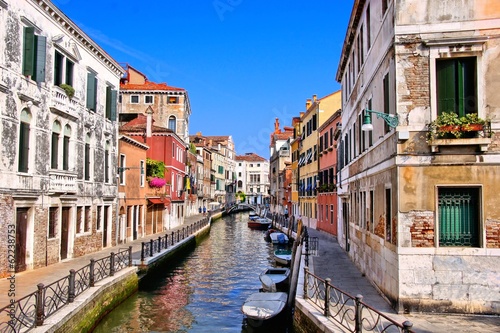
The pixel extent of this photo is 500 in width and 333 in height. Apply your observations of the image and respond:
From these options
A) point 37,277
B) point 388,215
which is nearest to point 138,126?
point 37,277

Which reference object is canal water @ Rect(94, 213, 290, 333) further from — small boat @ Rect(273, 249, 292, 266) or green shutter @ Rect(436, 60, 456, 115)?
green shutter @ Rect(436, 60, 456, 115)

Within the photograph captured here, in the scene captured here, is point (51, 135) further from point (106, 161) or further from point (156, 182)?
point (156, 182)

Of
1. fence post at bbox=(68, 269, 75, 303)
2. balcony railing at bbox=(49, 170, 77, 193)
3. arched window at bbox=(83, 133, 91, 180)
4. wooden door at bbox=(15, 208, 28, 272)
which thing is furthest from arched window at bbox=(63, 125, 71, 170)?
fence post at bbox=(68, 269, 75, 303)

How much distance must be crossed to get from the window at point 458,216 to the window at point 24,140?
11588mm

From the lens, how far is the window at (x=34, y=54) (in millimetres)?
14455

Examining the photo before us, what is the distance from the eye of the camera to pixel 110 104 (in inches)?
874

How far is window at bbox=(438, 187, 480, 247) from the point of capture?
29.8ft

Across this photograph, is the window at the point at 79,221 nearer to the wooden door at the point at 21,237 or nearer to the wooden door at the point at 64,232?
the wooden door at the point at 64,232

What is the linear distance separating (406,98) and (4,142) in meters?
10.5

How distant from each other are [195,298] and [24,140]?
739 cm

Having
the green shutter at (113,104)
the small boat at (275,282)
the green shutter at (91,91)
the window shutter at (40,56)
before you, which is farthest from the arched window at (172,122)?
the small boat at (275,282)

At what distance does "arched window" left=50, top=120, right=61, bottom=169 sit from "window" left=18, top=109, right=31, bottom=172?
1.64 metres

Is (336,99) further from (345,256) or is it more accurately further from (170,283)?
(170,283)

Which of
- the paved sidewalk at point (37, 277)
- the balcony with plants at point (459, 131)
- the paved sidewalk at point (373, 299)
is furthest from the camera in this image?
the paved sidewalk at point (37, 277)
